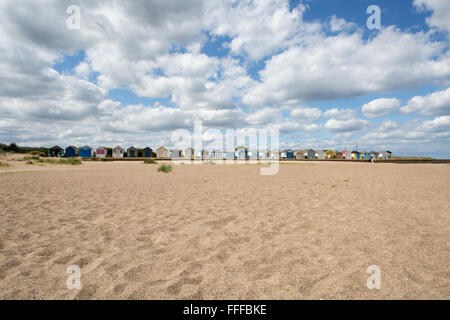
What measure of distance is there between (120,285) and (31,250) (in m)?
2.22

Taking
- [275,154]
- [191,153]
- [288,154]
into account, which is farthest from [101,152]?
[288,154]

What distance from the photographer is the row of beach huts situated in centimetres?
7669

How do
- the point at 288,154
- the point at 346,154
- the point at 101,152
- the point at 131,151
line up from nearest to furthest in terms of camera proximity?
the point at 101,152 → the point at 131,151 → the point at 346,154 → the point at 288,154

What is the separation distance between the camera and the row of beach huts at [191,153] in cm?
7669

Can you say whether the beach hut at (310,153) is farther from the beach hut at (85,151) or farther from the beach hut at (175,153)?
the beach hut at (85,151)

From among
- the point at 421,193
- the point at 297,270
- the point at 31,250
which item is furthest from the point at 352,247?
the point at 421,193

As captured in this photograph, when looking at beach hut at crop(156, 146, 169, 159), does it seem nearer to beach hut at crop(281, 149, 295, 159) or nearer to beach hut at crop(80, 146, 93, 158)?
beach hut at crop(80, 146, 93, 158)

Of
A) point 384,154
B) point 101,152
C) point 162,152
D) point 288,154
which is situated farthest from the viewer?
point 288,154

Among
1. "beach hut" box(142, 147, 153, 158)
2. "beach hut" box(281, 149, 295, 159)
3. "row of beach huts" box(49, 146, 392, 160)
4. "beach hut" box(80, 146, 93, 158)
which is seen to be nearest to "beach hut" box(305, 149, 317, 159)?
"row of beach huts" box(49, 146, 392, 160)

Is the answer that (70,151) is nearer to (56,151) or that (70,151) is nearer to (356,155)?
(56,151)

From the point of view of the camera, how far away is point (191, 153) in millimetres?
87250

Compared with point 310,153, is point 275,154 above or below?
below

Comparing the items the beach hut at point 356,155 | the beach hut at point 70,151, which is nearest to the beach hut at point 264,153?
the beach hut at point 356,155
